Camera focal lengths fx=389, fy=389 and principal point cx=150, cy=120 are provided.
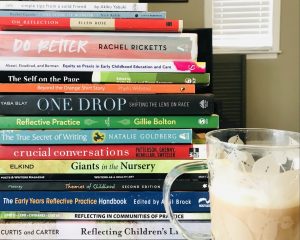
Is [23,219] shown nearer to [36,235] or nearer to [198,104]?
[36,235]

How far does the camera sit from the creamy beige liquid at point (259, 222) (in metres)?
0.35

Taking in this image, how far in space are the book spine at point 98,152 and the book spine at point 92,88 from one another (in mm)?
66

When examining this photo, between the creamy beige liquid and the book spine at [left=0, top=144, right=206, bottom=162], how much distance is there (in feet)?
0.36

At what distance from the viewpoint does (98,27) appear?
0.48m

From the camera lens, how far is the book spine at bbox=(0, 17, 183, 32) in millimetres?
476

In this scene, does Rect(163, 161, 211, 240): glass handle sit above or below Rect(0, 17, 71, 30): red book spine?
below

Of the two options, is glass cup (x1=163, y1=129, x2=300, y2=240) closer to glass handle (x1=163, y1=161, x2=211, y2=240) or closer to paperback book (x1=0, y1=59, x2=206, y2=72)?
glass handle (x1=163, y1=161, x2=211, y2=240)

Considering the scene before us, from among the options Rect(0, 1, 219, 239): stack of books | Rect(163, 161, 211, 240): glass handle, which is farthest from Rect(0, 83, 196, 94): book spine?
Rect(163, 161, 211, 240): glass handle

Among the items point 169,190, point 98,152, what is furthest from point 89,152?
point 169,190

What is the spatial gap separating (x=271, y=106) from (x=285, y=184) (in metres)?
1.83

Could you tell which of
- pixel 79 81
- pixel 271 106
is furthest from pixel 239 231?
pixel 271 106

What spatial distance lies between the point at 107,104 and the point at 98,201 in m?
0.11

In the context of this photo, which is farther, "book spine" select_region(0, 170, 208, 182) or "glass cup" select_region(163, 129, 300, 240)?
"book spine" select_region(0, 170, 208, 182)

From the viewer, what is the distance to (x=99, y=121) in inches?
18.2
